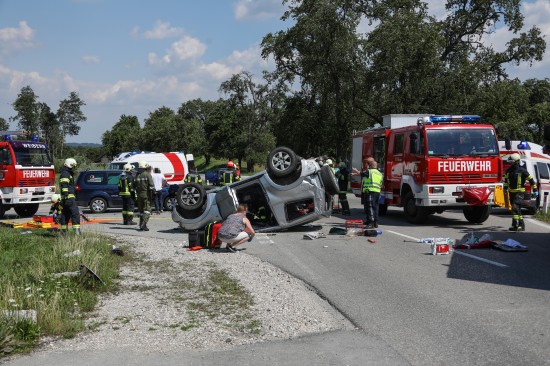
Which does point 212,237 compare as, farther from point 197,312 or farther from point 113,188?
point 113,188

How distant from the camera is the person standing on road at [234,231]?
11.9 metres

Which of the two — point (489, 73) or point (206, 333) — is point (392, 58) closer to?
point (489, 73)

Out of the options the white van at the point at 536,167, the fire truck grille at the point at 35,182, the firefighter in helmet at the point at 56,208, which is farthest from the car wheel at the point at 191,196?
the white van at the point at 536,167

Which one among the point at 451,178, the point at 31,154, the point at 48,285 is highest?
the point at 31,154

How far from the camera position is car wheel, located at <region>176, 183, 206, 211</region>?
46.5ft

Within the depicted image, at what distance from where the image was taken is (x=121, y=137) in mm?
105438

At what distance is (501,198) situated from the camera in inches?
625

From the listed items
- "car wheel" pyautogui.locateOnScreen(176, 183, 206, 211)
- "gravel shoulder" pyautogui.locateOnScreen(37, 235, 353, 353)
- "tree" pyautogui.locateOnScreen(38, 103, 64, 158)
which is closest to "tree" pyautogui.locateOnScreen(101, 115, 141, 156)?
"tree" pyautogui.locateOnScreen(38, 103, 64, 158)

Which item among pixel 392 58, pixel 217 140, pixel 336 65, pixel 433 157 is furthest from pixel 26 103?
pixel 433 157

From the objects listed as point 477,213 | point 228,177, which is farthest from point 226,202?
point 477,213

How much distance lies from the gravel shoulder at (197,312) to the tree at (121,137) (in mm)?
87576

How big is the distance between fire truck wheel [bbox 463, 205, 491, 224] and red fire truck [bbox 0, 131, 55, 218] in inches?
581

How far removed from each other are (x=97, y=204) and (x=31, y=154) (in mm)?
3139

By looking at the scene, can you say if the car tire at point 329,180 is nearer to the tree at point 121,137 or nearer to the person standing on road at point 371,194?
the person standing on road at point 371,194
